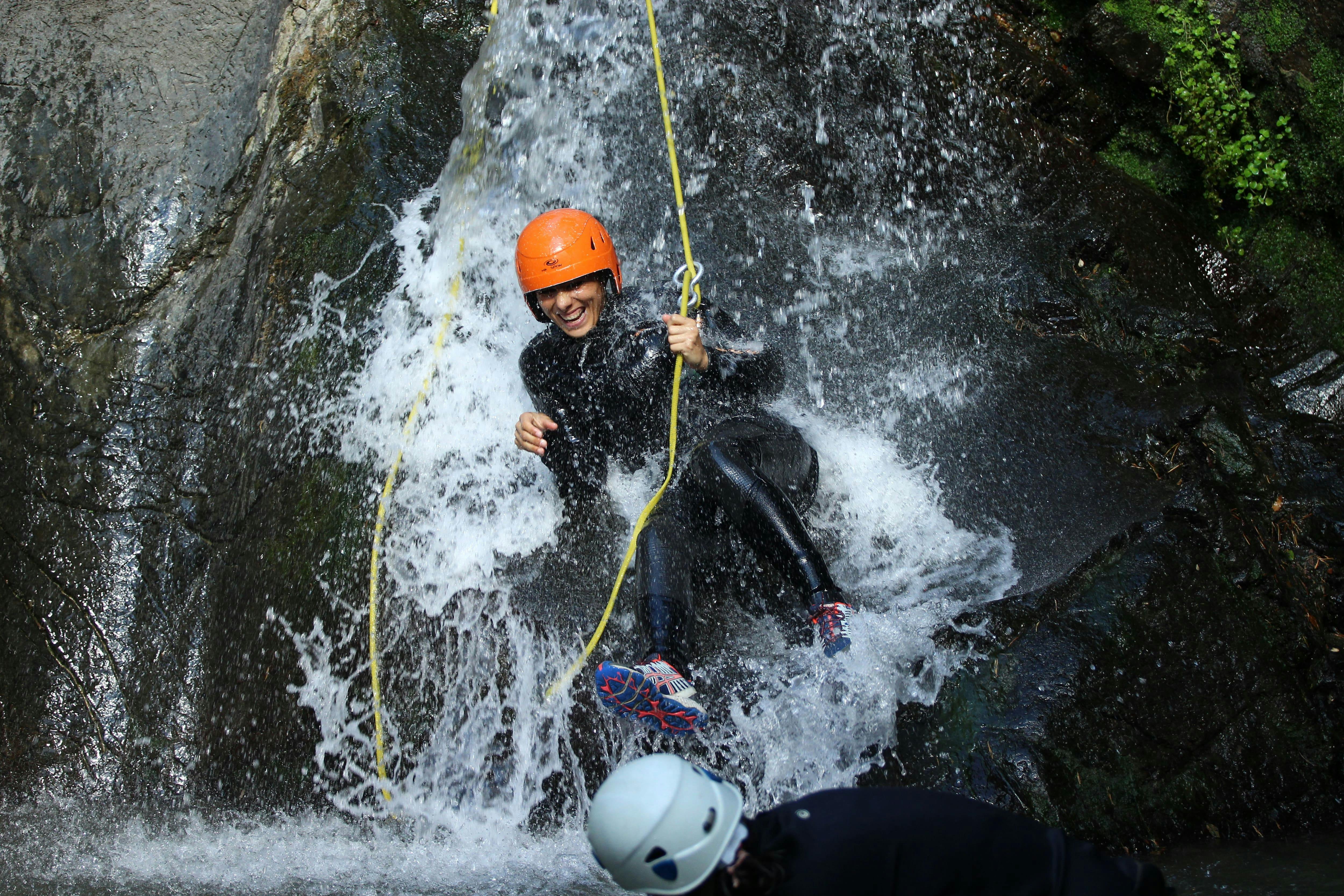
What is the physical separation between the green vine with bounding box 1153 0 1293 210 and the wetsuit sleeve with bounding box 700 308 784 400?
9.83 ft

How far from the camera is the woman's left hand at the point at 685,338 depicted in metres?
3.29

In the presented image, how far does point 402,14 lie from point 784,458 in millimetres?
3783

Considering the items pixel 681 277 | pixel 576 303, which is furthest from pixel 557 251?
pixel 681 277

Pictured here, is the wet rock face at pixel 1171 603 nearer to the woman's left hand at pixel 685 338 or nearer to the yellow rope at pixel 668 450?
the yellow rope at pixel 668 450

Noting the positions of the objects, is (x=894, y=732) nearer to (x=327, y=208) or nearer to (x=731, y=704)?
(x=731, y=704)

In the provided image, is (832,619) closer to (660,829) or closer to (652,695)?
(652,695)

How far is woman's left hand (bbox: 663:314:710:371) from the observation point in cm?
329

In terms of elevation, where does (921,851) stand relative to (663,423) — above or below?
below

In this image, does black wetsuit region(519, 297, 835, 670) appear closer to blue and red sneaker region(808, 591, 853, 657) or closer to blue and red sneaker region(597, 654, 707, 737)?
blue and red sneaker region(808, 591, 853, 657)

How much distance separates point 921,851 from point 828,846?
0.19m

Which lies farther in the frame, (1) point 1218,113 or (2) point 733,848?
(1) point 1218,113

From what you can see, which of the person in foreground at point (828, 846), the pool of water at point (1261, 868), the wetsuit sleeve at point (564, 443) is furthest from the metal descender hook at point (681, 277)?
the pool of water at point (1261, 868)

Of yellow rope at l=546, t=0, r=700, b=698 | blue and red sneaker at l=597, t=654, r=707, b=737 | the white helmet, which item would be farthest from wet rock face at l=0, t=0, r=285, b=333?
the white helmet

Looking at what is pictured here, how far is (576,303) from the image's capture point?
142 inches
